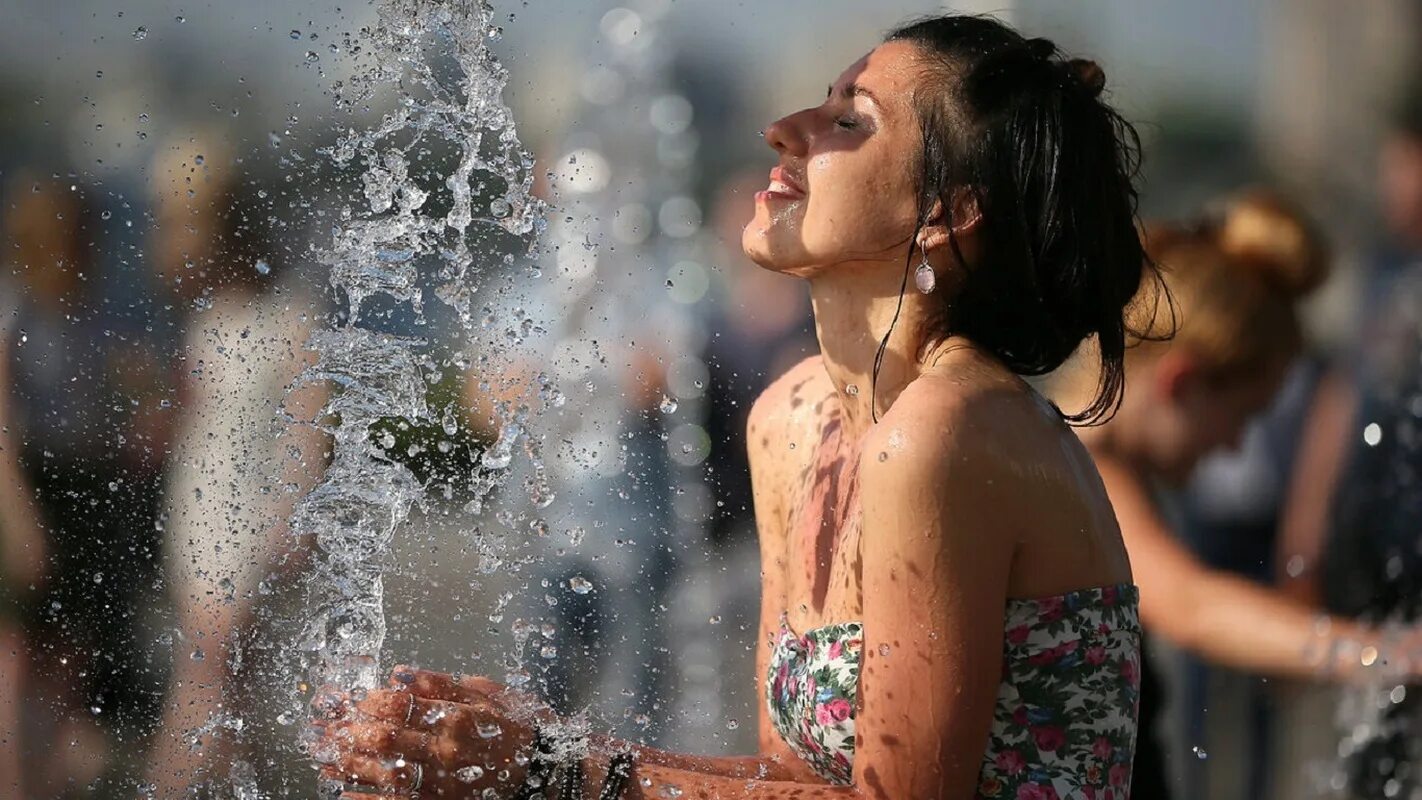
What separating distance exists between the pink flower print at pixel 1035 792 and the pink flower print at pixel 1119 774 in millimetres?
98

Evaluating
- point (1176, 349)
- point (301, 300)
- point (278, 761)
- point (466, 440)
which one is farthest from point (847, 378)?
point (301, 300)

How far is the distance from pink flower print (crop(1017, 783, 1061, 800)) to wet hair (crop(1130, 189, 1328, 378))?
5.92 ft

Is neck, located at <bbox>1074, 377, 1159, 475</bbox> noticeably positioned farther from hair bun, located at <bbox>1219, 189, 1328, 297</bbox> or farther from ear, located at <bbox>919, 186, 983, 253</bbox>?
ear, located at <bbox>919, 186, 983, 253</bbox>

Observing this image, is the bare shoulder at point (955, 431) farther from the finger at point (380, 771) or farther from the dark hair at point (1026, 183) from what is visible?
the finger at point (380, 771)

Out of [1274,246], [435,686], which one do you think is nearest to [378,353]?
[435,686]

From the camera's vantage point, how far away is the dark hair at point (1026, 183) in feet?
6.31

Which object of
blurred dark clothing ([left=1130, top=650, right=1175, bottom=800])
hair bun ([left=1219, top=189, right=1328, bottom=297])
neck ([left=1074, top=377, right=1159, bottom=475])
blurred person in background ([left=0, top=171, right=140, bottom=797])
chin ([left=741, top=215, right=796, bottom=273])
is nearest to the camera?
chin ([left=741, top=215, right=796, bottom=273])

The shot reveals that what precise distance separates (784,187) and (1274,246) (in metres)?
1.96

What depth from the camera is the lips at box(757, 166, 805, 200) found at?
2.01 meters

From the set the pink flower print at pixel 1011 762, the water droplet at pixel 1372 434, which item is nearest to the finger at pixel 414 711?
the pink flower print at pixel 1011 762

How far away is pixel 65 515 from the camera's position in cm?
382

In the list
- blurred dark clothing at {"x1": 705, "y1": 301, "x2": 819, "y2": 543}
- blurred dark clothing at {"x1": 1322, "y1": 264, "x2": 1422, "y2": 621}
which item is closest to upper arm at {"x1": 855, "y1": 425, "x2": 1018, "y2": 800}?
blurred dark clothing at {"x1": 1322, "y1": 264, "x2": 1422, "y2": 621}

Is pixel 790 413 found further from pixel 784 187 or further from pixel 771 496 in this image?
pixel 784 187

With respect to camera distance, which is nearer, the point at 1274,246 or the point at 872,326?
the point at 872,326
